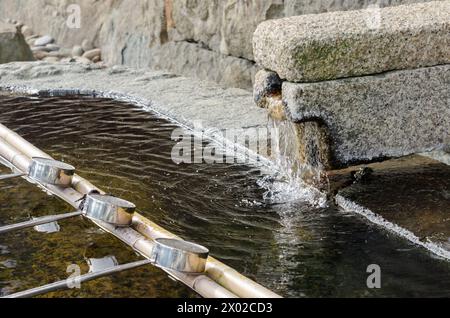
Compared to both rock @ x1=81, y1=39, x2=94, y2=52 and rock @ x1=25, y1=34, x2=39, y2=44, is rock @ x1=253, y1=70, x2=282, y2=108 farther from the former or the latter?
rock @ x1=25, y1=34, x2=39, y2=44

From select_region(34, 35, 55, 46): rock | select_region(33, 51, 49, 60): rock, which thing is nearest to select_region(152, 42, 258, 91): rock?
select_region(33, 51, 49, 60): rock

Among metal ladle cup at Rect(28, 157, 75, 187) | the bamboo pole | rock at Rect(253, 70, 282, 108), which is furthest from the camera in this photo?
rock at Rect(253, 70, 282, 108)

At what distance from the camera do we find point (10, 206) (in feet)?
13.0

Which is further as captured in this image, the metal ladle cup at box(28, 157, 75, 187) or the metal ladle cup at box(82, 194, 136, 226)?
the metal ladle cup at box(28, 157, 75, 187)

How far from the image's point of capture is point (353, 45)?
3904 mm

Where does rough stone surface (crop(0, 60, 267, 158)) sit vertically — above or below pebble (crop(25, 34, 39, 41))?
below

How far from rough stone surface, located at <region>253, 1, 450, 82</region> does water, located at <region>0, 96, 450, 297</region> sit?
672mm

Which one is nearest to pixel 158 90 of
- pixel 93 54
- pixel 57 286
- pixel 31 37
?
pixel 93 54

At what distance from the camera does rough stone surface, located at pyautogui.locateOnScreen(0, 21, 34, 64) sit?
8133mm

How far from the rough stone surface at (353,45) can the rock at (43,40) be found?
6319mm

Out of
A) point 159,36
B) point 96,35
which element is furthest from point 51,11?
point 159,36

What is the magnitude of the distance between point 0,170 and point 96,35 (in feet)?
16.2
